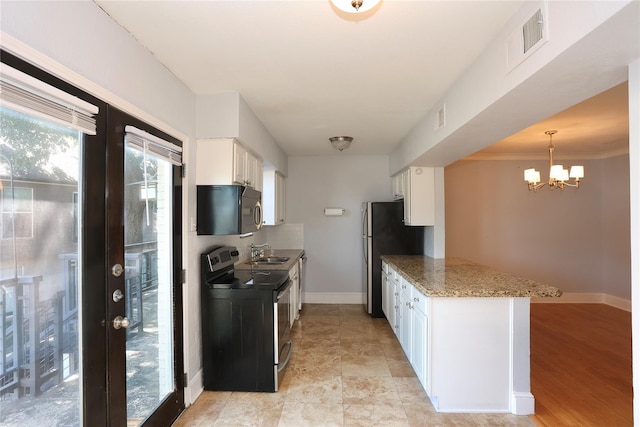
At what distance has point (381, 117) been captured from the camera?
3.23 meters

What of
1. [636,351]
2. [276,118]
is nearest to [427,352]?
[636,351]

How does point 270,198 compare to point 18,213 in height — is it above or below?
above

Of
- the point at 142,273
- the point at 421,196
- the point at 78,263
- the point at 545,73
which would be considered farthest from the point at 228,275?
the point at 545,73

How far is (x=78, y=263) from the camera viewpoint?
149cm

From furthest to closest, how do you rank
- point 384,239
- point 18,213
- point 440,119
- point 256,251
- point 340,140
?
point 384,239 → point 256,251 → point 340,140 → point 440,119 → point 18,213

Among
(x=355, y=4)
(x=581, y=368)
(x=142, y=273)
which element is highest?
(x=355, y=4)

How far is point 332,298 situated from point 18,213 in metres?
4.45

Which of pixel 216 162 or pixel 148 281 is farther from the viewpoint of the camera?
pixel 216 162

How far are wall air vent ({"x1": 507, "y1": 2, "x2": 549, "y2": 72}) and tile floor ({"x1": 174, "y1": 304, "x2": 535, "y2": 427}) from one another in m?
2.31

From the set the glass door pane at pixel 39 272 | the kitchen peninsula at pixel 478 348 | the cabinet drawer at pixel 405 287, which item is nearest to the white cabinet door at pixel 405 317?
the cabinet drawer at pixel 405 287

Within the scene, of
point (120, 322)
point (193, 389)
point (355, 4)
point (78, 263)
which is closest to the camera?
point (355, 4)

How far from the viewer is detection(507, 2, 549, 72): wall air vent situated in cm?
137

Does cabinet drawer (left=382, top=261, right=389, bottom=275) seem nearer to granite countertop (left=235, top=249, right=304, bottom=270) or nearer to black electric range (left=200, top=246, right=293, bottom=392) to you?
granite countertop (left=235, top=249, right=304, bottom=270)

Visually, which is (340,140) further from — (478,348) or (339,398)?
(339,398)
